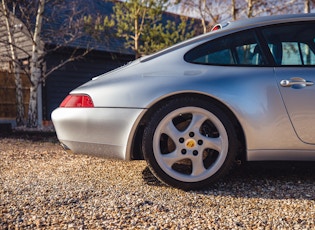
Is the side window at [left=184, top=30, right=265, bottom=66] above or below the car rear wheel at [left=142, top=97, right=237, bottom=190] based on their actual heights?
above

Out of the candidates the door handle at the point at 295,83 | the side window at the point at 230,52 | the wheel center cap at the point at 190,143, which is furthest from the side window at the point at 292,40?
the wheel center cap at the point at 190,143

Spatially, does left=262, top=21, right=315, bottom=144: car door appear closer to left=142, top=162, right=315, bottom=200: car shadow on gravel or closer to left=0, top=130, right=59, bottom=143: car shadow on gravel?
left=142, top=162, right=315, bottom=200: car shadow on gravel

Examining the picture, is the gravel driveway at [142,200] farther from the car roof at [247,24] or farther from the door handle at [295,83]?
the car roof at [247,24]

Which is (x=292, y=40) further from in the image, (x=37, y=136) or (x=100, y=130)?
(x=37, y=136)

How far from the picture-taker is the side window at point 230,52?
3168mm

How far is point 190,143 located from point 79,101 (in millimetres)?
1022

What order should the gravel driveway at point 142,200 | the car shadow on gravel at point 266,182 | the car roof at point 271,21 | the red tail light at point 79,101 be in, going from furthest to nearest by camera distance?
the car roof at point 271,21
the red tail light at point 79,101
the car shadow on gravel at point 266,182
the gravel driveway at point 142,200

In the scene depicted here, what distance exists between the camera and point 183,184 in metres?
2.97

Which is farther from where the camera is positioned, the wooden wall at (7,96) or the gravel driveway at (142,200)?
the wooden wall at (7,96)

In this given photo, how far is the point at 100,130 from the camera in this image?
10.2 ft

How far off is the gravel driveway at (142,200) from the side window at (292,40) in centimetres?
95

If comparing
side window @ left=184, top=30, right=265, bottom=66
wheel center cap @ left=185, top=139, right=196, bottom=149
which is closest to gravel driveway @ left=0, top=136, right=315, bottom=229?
wheel center cap @ left=185, top=139, right=196, bottom=149

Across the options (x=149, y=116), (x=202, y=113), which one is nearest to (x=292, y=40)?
(x=202, y=113)

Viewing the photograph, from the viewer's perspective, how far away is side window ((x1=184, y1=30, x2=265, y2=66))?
317 centimetres
